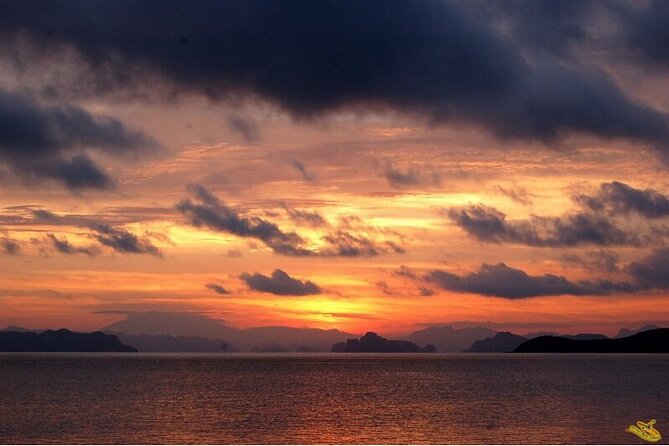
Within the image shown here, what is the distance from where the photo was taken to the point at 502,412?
330 feet

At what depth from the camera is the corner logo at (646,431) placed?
72.9m

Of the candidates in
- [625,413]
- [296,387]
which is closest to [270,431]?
[625,413]

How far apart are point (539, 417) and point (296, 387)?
70967 mm

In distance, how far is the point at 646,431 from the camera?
77438mm

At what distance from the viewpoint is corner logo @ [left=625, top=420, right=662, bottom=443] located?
72.9m

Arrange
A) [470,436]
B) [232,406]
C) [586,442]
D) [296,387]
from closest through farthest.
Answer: [586,442] → [470,436] → [232,406] → [296,387]

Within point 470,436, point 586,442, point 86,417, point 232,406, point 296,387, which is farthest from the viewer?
point 296,387

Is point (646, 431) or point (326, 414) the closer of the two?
point (646, 431)

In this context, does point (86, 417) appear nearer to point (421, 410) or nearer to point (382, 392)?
point (421, 410)

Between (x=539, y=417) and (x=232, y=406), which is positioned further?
(x=232, y=406)

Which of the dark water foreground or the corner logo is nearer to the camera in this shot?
the corner logo

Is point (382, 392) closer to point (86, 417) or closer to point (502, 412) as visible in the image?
point (502, 412)

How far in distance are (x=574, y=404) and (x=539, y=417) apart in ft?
68.1

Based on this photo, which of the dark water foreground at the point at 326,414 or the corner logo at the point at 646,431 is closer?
the corner logo at the point at 646,431
